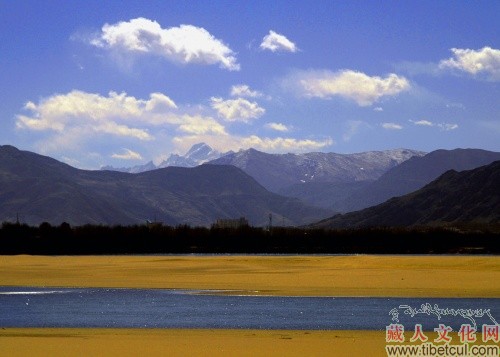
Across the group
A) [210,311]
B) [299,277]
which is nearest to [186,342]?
[210,311]

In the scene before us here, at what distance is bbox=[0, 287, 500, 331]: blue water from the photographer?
34.4m

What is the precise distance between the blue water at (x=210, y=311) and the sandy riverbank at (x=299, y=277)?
4420 mm

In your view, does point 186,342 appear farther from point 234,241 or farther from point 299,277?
point 234,241

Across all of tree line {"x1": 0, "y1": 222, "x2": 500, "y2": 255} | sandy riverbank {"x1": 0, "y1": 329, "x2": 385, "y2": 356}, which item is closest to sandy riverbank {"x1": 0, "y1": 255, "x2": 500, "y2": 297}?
sandy riverbank {"x1": 0, "y1": 329, "x2": 385, "y2": 356}

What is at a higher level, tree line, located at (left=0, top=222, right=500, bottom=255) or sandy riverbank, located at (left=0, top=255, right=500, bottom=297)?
tree line, located at (left=0, top=222, right=500, bottom=255)

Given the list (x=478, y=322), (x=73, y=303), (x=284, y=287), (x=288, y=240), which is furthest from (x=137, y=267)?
(x=288, y=240)

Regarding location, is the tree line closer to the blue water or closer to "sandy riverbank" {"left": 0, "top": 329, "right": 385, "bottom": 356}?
the blue water

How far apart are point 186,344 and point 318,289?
25.1m

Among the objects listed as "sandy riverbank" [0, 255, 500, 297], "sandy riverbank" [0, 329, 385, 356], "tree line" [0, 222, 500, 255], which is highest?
"tree line" [0, 222, 500, 255]

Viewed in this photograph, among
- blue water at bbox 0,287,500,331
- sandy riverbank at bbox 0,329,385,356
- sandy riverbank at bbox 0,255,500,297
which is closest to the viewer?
sandy riverbank at bbox 0,329,385,356

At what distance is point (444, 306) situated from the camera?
40.5m

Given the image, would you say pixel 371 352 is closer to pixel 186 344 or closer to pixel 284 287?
pixel 186 344

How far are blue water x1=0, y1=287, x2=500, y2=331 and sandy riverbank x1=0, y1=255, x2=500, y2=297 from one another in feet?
14.5

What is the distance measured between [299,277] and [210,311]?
76.1 feet
